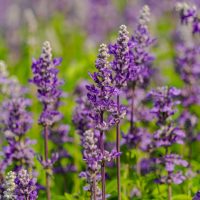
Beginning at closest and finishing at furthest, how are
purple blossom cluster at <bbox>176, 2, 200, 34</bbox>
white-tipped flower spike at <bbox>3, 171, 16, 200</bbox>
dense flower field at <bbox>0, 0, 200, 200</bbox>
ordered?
white-tipped flower spike at <bbox>3, 171, 16, 200</bbox>, dense flower field at <bbox>0, 0, 200, 200</bbox>, purple blossom cluster at <bbox>176, 2, 200, 34</bbox>

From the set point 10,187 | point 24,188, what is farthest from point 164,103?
point 10,187

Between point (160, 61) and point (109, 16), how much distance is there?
397 cm


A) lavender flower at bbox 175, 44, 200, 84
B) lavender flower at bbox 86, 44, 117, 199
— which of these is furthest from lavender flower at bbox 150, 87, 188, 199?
lavender flower at bbox 175, 44, 200, 84

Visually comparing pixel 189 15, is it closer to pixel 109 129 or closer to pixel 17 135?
pixel 109 129

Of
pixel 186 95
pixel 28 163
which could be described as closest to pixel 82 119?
pixel 28 163

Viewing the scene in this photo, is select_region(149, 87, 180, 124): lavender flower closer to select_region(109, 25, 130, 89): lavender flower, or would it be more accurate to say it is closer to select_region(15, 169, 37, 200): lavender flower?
select_region(109, 25, 130, 89): lavender flower

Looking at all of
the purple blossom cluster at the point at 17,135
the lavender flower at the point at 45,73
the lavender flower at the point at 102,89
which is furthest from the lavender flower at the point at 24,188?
the purple blossom cluster at the point at 17,135

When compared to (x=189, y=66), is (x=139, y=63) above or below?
below

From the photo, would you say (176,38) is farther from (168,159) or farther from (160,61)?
(168,159)

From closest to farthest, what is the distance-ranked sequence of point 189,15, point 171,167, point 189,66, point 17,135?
point 171,167 → point 17,135 → point 189,15 → point 189,66

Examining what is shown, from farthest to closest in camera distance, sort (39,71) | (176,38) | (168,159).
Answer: (176,38) → (168,159) → (39,71)

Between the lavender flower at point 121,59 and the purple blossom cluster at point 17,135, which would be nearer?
the lavender flower at point 121,59

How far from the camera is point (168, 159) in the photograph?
7078mm

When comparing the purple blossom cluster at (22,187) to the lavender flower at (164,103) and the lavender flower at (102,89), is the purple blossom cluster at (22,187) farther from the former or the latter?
the lavender flower at (164,103)
